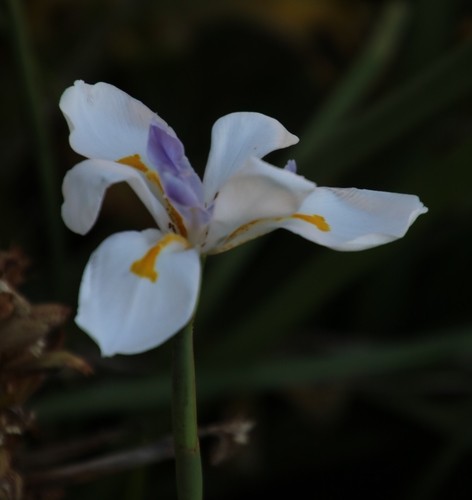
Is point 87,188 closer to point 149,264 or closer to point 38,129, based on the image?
point 149,264

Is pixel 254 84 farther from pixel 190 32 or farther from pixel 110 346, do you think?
pixel 110 346

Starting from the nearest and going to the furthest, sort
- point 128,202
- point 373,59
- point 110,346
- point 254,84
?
point 110,346
point 373,59
point 128,202
point 254,84

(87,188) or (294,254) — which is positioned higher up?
(294,254)

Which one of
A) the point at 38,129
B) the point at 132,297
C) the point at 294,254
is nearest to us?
the point at 132,297

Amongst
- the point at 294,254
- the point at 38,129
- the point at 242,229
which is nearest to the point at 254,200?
the point at 242,229

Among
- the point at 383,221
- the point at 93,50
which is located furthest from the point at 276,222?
the point at 93,50

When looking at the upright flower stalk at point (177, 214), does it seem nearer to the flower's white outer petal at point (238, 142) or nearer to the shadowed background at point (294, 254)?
the flower's white outer petal at point (238, 142)
